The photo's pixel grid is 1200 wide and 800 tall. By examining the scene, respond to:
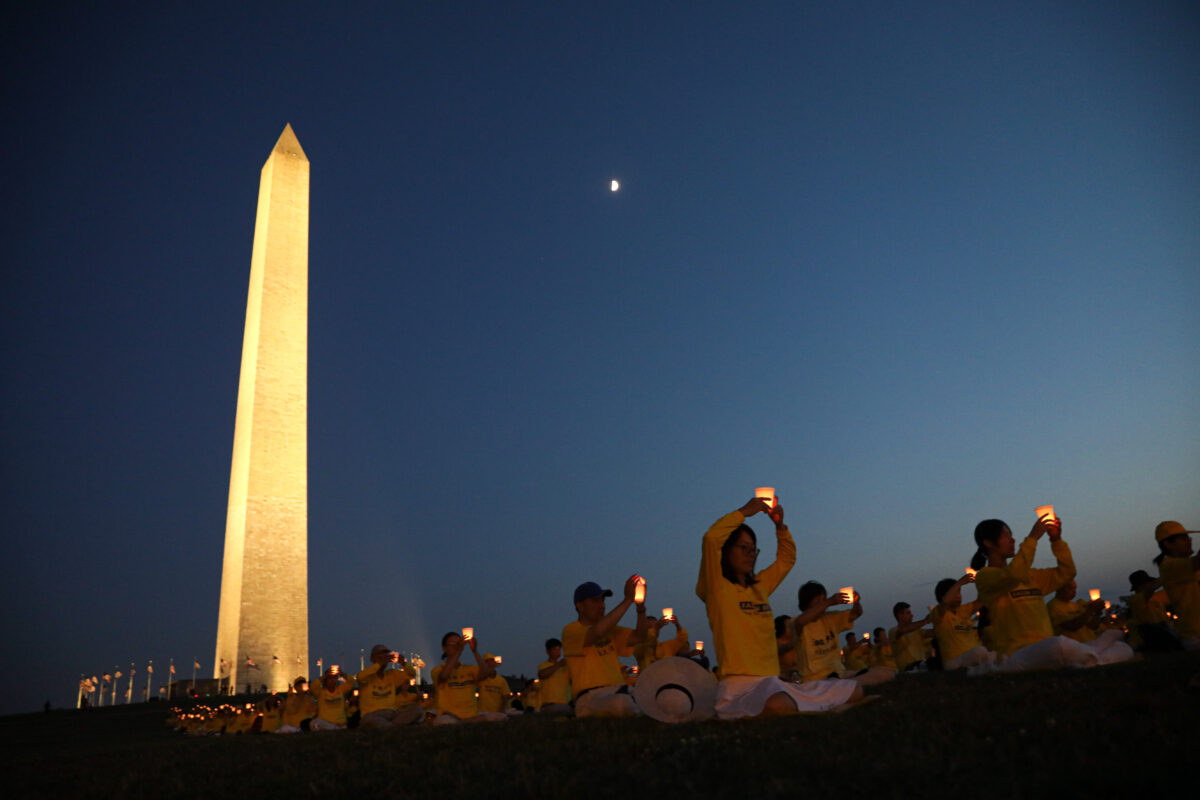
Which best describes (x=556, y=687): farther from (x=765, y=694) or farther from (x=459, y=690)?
(x=765, y=694)

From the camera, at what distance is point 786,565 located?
6578 millimetres

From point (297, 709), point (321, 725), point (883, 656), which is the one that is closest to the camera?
point (321, 725)

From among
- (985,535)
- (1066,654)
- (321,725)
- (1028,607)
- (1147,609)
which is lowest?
(321,725)

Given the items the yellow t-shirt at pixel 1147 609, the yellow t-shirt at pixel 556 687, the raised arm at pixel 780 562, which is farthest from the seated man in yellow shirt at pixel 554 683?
the yellow t-shirt at pixel 1147 609

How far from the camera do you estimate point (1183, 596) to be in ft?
29.9

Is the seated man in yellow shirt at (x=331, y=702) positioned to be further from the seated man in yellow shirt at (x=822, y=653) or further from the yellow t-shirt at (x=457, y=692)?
the seated man in yellow shirt at (x=822, y=653)

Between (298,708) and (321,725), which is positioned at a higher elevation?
(298,708)

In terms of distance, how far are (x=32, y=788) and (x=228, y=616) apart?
28.9 m

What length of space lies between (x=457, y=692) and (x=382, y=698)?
181 centimetres

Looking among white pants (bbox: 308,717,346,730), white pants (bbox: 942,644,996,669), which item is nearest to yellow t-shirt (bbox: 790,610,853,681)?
white pants (bbox: 942,644,996,669)

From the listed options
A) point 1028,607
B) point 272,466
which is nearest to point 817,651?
point 1028,607

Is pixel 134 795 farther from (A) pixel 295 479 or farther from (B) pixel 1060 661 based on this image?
(A) pixel 295 479

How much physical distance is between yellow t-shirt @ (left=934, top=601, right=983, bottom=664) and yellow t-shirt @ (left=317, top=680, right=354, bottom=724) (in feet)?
34.5

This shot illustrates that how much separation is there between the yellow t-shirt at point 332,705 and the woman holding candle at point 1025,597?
11553mm
